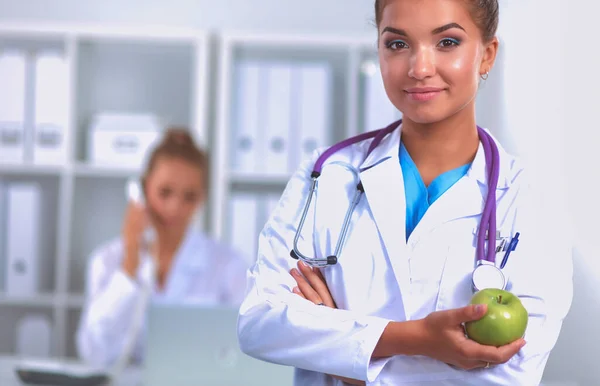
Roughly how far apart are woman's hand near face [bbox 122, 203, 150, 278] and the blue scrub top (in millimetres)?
1898

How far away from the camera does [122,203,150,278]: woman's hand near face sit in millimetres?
2842

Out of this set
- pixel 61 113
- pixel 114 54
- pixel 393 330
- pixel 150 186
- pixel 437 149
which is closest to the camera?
pixel 393 330

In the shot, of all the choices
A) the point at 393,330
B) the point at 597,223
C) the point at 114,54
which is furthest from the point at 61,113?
the point at 393,330

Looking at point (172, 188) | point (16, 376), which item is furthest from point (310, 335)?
point (172, 188)

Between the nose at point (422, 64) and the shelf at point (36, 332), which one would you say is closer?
the nose at point (422, 64)

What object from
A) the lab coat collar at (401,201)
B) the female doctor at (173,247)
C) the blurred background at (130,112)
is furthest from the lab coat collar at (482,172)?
the female doctor at (173,247)

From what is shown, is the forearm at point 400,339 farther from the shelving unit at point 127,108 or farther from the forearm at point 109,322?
the shelving unit at point 127,108

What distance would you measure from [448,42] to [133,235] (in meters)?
2.09

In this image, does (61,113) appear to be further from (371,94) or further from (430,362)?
(430,362)

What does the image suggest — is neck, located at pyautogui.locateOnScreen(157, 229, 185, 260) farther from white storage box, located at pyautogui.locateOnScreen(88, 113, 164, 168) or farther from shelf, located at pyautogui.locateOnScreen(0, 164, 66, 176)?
shelf, located at pyautogui.locateOnScreen(0, 164, 66, 176)

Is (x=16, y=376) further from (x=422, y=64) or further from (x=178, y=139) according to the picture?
(x=422, y=64)

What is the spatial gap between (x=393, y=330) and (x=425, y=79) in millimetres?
314

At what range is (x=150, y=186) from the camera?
114 inches

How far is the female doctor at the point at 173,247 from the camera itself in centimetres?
287
